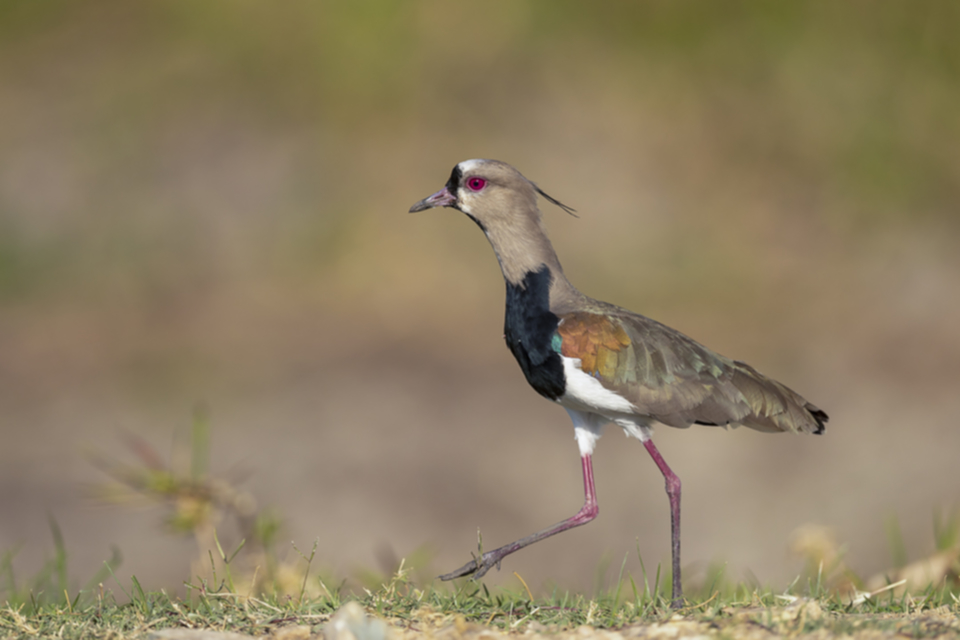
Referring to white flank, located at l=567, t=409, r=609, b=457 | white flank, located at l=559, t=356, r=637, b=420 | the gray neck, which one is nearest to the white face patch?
the gray neck

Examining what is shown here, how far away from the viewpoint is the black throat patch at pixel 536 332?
12.8 ft

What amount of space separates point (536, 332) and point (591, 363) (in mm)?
290

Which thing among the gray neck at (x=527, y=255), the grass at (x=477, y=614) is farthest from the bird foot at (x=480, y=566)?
the gray neck at (x=527, y=255)

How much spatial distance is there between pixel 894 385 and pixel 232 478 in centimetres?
624

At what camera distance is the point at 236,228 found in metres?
9.95

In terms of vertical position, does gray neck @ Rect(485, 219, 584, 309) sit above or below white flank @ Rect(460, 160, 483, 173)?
below

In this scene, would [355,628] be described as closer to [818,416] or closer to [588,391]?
[588,391]

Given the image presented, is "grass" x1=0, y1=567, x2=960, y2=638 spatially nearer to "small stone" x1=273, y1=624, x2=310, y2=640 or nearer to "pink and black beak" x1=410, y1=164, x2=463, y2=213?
"small stone" x1=273, y1=624, x2=310, y2=640

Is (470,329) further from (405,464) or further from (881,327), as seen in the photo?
(881,327)

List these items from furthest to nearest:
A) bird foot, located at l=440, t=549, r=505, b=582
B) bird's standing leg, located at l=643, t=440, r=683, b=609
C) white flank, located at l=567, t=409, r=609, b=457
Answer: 1. white flank, located at l=567, t=409, r=609, b=457
2. bird foot, located at l=440, t=549, r=505, b=582
3. bird's standing leg, located at l=643, t=440, r=683, b=609

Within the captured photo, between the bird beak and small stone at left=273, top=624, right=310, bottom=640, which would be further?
the bird beak

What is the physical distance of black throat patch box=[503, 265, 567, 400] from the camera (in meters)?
3.90

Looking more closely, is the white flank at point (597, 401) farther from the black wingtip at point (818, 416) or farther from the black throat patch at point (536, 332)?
the black wingtip at point (818, 416)

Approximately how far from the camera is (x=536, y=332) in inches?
157
